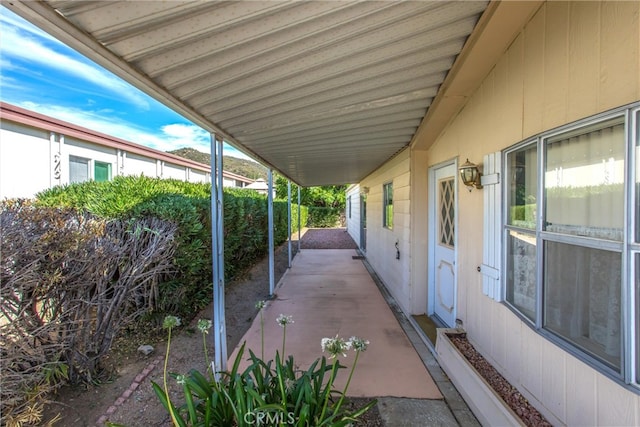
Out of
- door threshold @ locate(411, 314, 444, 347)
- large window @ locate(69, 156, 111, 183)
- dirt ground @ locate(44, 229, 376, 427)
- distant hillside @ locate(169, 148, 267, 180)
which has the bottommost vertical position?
dirt ground @ locate(44, 229, 376, 427)

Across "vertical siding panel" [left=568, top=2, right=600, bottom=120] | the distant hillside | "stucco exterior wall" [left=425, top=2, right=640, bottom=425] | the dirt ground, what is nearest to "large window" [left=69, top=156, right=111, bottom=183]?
the dirt ground

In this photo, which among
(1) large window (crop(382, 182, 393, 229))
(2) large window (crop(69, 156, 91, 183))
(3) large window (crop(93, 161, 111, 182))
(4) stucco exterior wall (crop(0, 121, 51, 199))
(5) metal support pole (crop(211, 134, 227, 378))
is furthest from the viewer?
(3) large window (crop(93, 161, 111, 182))

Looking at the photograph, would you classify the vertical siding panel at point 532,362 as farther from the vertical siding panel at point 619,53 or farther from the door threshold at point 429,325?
the vertical siding panel at point 619,53

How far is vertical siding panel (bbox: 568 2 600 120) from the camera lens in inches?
60.9

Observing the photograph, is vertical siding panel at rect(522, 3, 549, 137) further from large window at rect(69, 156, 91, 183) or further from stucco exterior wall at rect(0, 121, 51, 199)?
large window at rect(69, 156, 91, 183)

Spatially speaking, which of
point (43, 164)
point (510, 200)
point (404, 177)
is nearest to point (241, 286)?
point (404, 177)

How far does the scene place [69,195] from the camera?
4195 millimetres

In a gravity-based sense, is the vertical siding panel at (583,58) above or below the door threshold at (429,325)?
above

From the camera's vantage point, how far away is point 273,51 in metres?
1.81

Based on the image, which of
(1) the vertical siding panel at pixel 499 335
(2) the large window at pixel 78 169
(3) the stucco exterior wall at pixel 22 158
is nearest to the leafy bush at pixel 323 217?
(2) the large window at pixel 78 169

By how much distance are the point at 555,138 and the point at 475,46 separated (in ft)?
2.67

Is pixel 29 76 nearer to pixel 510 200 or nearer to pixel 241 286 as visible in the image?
pixel 241 286

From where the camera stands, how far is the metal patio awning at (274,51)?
53.2 inches

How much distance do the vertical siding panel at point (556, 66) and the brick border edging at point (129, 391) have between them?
381cm
